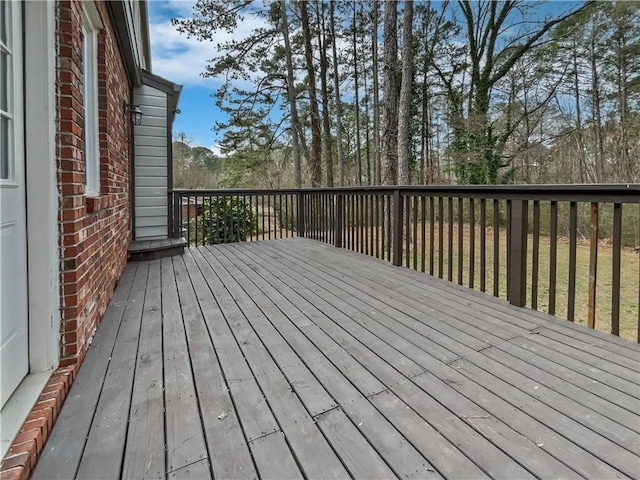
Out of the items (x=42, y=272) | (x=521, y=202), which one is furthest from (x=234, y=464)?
(x=521, y=202)

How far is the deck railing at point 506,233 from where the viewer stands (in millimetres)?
2287

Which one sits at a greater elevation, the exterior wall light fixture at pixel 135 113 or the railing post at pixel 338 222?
the exterior wall light fixture at pixel 135 113

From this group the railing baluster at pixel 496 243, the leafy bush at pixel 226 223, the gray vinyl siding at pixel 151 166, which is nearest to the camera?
the railing baluster at pixel 496 243

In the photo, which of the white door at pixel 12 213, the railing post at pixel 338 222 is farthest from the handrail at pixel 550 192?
the white door at pixel 12 213

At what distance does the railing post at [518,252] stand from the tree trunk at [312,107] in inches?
414

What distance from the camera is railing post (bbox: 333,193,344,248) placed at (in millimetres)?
5280

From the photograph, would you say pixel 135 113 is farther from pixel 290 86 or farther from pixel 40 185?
pixel 290 86

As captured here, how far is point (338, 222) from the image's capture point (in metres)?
5.45

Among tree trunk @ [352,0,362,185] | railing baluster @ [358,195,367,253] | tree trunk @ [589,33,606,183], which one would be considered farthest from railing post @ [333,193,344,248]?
tree trunk @ [352,0,362,185]

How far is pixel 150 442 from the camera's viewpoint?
121cm

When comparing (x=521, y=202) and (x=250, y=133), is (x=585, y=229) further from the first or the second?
(x=250, y=133)

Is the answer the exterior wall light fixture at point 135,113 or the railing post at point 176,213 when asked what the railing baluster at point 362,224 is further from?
the exterior wall light fixture at point 135,113

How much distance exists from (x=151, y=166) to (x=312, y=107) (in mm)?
8196

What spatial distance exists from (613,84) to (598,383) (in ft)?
36.2
